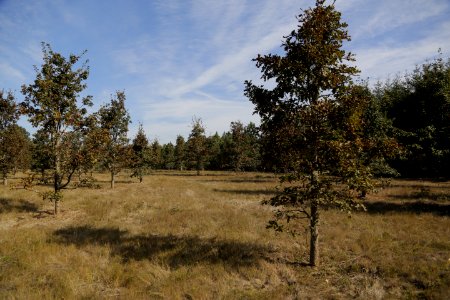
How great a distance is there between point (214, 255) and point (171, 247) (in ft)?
6.53

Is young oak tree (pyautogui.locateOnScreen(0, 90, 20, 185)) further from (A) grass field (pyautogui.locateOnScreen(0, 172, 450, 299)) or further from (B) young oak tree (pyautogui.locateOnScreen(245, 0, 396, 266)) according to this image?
(B) young oak tree (pyautogui.locateOnScreen(245, 0, 396, 266))

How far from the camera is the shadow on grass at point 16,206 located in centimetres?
1914

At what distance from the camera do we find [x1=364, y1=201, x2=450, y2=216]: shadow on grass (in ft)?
60.7

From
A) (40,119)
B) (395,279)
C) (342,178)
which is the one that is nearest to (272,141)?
(342,178)

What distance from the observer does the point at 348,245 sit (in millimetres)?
12852

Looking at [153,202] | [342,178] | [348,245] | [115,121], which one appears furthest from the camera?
[115,121]

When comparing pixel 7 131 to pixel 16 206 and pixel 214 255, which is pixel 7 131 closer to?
pixel 16 206

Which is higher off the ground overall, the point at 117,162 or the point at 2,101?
the point at 2,101

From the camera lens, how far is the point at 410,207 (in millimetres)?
19859

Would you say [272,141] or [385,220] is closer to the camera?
[272,141]

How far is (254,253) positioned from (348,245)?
12.8ft

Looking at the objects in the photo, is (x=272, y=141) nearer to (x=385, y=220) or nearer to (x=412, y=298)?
(x=412, y=298)

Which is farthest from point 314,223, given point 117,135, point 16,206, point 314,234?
point 117,135

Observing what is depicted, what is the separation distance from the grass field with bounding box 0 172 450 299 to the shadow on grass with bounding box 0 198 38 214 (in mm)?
265
